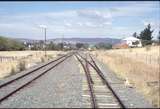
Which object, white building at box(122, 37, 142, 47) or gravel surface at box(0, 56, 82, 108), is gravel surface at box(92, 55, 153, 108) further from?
white building at box(122, 37, 142, 47)

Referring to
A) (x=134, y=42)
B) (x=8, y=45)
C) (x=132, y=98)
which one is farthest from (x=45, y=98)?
(x=134, y=42)

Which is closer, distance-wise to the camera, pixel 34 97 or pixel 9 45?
pixel 34 97

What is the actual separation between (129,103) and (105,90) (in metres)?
4.03

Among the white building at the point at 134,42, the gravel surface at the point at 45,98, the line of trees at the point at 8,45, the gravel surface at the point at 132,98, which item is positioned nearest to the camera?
the gravel surface at the point at 45,98

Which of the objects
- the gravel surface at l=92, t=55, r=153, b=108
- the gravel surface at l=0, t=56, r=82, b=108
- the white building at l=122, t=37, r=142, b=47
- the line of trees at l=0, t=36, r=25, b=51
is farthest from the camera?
the white building at l=122, t=37, r=142, b=47

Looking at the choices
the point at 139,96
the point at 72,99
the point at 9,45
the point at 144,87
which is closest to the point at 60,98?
the point at 72,99

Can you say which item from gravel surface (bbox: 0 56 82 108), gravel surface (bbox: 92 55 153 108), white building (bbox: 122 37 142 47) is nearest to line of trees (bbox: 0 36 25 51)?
white building (bbox: 122 37 142 47)

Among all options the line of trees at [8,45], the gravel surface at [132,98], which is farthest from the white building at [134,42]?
the gravel surface at [132,98]

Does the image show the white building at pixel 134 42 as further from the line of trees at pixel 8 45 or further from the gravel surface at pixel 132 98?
the gravel surface at pixel 132 98

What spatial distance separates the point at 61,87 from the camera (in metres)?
20.0

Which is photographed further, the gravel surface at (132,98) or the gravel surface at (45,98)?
the gravel surface at (132,98)

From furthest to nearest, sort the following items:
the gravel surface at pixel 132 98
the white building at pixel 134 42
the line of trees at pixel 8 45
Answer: the white building at pixel 134 42, the line of trees at pixel 8 45, the gravel surface at pixel 132 98

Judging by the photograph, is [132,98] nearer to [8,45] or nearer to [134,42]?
[8,45]

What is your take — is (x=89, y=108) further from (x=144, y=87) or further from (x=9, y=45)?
(x=9, y=45)
